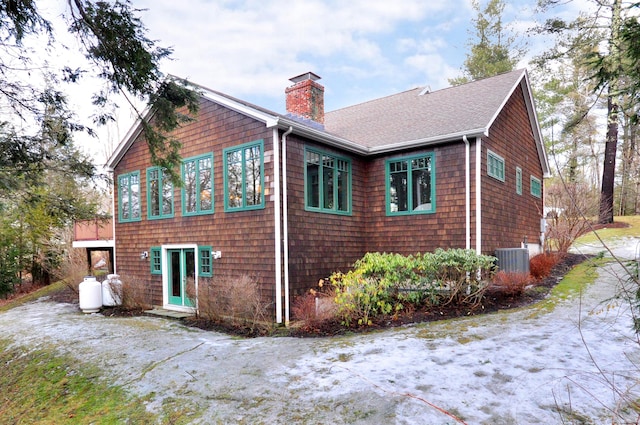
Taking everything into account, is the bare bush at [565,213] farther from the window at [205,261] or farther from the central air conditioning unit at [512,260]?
the window at [205,261]

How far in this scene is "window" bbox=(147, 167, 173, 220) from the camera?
10602mm

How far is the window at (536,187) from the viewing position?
13359mm

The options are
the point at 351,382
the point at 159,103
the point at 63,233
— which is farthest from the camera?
the point at 63,233

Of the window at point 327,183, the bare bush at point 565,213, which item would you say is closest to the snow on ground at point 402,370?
the window at point 327,183

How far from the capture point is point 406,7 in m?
14.4

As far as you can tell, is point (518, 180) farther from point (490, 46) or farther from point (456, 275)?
point (490, 46)

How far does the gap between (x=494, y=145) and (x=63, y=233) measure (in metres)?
17.5

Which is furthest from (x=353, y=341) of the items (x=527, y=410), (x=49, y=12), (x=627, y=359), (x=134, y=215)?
(x=134, y=215)

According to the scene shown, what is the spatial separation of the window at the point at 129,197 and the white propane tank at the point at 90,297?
2262mm

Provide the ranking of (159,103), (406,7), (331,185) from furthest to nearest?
(406,7), (331,185), (159,103)

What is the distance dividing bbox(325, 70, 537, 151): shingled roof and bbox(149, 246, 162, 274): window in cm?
649

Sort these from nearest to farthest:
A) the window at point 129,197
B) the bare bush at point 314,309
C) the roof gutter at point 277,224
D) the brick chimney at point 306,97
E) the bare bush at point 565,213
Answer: the bare bush at point 314,309 < the roof gutter at point 277,224 < the brick chimney at point 306,97 < the window at point 129,197 < the bare bush at point 565,213

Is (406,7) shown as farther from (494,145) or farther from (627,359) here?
(627,359)

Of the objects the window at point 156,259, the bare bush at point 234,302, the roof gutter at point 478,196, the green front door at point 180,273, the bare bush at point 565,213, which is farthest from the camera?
the bare bush at point 565,213
